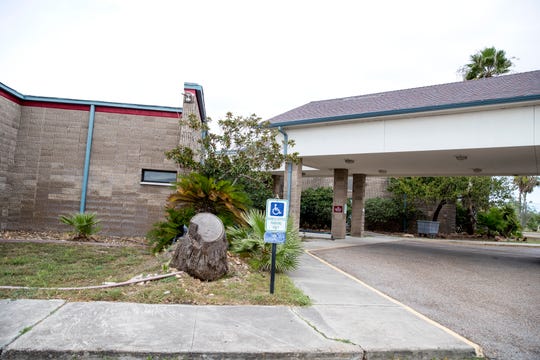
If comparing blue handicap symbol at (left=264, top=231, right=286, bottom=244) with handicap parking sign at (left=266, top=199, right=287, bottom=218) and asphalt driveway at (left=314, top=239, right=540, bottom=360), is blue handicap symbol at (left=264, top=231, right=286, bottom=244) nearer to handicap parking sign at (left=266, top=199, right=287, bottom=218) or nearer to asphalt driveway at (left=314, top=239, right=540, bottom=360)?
handicap parking sign at (left=266, top=199, right=287, bottom=218)

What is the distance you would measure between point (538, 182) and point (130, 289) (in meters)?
40.2

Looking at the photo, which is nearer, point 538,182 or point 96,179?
point 96,179

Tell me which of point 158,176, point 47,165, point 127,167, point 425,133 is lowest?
point 158,176

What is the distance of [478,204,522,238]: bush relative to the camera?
2481cm

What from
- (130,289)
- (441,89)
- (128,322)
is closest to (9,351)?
(128,322)

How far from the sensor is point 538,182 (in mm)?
34938

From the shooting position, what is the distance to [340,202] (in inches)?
749

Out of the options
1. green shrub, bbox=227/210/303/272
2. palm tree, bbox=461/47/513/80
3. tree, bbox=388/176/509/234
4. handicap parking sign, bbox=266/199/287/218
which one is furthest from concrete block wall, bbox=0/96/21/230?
palm tree, bbox=461/47/513/80

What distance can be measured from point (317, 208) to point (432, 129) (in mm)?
16046

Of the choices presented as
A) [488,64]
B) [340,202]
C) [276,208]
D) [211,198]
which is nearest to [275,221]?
[276,208]

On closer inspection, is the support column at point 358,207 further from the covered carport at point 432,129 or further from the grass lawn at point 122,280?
the grass lawn at point 122,280

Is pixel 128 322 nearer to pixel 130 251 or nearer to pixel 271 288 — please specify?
pixel 271 288

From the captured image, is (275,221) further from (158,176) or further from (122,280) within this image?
(158,176)

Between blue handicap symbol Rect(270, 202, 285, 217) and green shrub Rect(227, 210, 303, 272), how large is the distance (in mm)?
1990
